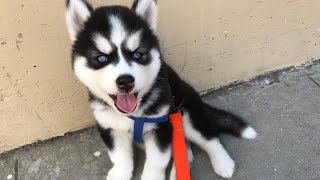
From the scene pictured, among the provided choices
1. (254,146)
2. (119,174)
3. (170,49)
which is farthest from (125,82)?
(254,146)

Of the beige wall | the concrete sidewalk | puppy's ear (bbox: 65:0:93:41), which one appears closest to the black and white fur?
puppy's ear (bbox: 65:0:93:41)

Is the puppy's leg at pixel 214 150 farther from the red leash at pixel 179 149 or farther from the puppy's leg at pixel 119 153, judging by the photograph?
the puppy's leg at pixel 119 153

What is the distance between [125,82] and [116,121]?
57 cm

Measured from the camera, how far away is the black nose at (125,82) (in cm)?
234

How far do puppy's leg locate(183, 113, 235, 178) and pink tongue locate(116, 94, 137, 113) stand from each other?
0.62 m

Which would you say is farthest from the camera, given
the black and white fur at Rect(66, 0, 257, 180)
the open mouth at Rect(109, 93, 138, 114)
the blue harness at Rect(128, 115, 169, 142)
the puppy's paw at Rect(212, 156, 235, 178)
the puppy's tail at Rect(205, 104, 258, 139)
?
the puppy's tail at Rect(205, 104, 258, 139)

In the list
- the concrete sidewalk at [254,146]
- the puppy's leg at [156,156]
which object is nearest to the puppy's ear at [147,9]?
the puppy's leg at [156,156]

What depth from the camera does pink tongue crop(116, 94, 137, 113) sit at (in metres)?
2.59

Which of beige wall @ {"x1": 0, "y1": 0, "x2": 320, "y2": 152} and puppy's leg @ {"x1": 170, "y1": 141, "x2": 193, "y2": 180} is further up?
beige wall @ {"x1": 0, "y1": 0, "x2": 320, "y2": 152}

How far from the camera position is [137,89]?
2.48m

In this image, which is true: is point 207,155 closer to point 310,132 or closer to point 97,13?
point 310,132

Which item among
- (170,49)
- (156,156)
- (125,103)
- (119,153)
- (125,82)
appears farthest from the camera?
(170,49)

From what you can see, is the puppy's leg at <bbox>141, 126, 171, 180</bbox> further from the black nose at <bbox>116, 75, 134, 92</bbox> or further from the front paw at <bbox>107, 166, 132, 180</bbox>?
the black nose at <bbox>116, 75, 134, 92</bbox>

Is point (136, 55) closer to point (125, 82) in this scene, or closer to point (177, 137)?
point (125, 82)
